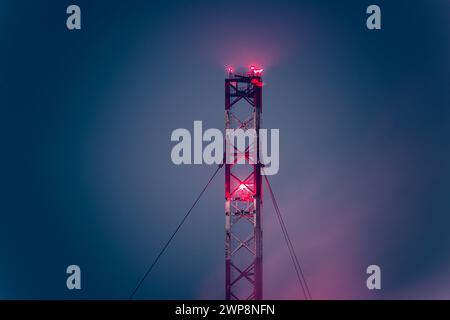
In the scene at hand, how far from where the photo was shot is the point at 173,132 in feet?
47.2
